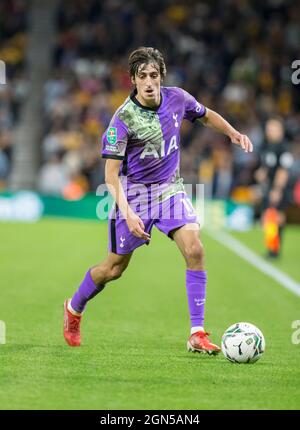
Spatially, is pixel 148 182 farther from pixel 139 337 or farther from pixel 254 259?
pixel 254 259

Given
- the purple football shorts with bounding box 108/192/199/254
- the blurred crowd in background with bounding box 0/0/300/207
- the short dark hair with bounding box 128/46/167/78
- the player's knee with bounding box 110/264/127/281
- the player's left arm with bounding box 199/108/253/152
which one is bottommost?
the player's knee with bounding box 110/264/127/281

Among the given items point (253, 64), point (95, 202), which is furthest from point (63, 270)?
point (253, 64)

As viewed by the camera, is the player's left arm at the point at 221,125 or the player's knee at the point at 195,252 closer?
the player's knee at the point at 195,252

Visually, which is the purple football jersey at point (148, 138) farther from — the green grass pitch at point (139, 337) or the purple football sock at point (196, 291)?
the green grass pitch at point (139, 337)

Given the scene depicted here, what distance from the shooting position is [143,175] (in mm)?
8000

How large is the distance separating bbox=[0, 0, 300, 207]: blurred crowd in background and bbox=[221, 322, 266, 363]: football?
16481 mm

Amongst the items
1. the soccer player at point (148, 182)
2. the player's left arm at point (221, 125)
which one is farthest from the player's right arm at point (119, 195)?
the player's left arm at point (221, 125)

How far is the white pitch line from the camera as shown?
12.9m

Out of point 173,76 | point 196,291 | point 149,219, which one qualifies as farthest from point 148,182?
point 173,76

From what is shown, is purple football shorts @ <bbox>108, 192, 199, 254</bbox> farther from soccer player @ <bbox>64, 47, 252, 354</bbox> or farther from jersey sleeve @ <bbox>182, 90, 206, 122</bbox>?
jersey sleeve @ <bbox>182, 90, 206, 122</bbox>

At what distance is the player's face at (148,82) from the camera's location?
7.73m

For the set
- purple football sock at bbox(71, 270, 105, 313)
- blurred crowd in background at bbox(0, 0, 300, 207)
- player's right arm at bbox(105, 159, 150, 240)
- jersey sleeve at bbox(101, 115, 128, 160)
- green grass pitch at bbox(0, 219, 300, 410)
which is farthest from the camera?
blurred crowd in background at bbox(0, 0, 300, 207)

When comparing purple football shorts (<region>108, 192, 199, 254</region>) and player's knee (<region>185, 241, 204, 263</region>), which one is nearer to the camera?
player's knee (<region>185, 241, 204, 263</region>)

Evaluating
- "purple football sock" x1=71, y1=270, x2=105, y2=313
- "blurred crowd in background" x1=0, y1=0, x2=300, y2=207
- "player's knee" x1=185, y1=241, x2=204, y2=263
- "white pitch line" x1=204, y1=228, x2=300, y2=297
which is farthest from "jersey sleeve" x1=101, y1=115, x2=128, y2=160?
"blurred crowd in background" x1=0, y1=0, x2=300, y2=207
